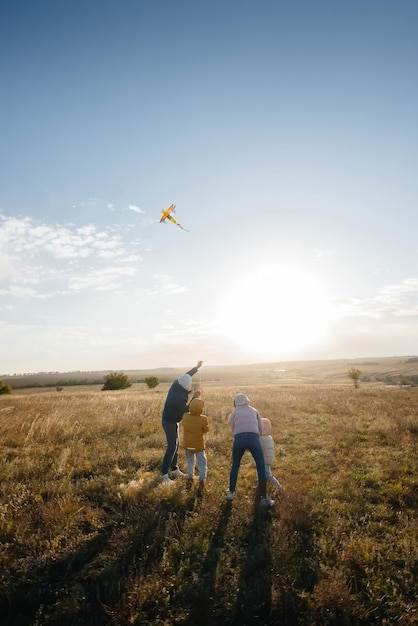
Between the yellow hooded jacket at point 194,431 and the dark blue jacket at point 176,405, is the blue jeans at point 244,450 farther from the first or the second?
the dark blue jacket at point 176,405

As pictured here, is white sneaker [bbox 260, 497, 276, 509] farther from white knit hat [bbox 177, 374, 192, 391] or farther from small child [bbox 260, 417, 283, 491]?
white knit hat [bbox 177, 374, 192, 391]

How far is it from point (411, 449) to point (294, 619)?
875 cm

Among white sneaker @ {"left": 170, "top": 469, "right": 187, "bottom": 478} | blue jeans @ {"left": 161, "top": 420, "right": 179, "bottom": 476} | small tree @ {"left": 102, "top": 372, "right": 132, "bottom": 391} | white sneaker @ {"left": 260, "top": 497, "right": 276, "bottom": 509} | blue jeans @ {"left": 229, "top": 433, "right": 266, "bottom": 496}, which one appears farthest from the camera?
small tree @ {"left": 102, "top": 372, "right": 132, "bottom": 391}

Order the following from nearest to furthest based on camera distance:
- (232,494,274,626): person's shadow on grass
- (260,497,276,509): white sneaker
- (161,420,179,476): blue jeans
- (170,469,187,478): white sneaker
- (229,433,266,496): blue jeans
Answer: (232,494,274,626): person's shadow on grass < (260,497,276,509): white sneaker < (229,433,266,496): blue jeans < (161,420,179,476): blue jeans < (170,469,187,478): white sneaker

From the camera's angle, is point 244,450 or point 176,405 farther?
point 176,405

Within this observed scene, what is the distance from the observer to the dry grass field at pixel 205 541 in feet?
15.4

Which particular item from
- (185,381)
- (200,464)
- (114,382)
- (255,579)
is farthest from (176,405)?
(114,382)

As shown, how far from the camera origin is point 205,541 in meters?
6.09

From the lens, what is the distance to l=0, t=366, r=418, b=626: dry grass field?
469 cm

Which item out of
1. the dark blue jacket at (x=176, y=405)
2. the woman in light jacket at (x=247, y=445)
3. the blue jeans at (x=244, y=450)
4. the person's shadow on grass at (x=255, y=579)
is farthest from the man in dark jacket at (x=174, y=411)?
the person's shadow on grass at (x=255, y=579)

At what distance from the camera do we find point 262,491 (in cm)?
791

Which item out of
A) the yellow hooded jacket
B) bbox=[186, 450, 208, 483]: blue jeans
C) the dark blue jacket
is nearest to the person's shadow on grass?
bbox=[186, 450, 208, 483]: blue jeans

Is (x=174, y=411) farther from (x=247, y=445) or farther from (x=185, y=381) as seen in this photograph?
(x=247, y=445)

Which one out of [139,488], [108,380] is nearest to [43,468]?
[139,488]
